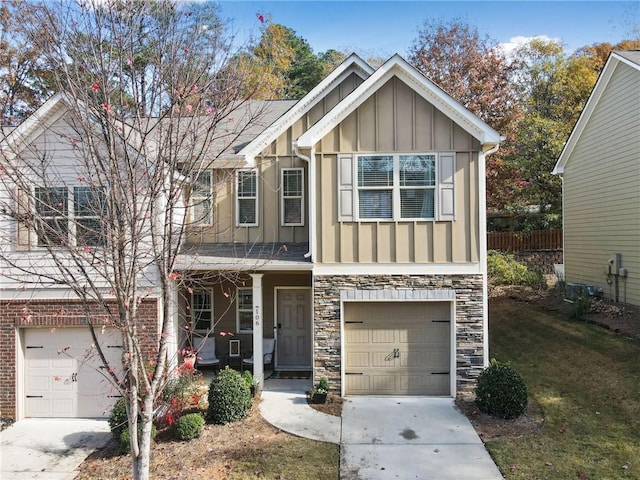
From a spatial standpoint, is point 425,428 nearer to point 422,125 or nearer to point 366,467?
point 366,467

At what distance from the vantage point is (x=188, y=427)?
300 inches

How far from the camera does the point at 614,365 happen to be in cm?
1001

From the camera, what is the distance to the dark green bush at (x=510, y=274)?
18172 mm

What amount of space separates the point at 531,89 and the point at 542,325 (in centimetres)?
1854

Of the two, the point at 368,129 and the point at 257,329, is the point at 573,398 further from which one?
the point at 368,129

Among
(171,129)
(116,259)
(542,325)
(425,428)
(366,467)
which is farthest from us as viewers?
(542,325)

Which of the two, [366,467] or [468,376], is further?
[468,376]

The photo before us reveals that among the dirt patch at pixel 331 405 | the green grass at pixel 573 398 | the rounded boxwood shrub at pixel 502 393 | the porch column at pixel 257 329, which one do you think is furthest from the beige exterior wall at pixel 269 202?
the green grass at pixel 573 398

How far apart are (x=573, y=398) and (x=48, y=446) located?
1013 cm

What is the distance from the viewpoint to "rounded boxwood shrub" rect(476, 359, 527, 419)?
26.8 ft

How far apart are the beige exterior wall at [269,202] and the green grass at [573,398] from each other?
6.39 metres

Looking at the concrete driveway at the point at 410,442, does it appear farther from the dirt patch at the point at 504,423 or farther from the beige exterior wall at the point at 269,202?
the beige exterior wall at the point at 269,202

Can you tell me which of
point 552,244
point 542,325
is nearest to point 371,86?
point 542,325

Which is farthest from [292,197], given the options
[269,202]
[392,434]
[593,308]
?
[593,308]
